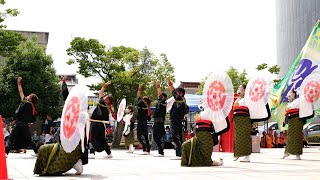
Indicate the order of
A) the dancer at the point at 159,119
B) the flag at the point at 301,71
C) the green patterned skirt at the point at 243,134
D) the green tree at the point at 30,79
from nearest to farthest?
the green patterned skirt at the point at 243,134, the dancer at the point at 159,119, the flag at the point at 301,71, the green tree at the point at 30,79

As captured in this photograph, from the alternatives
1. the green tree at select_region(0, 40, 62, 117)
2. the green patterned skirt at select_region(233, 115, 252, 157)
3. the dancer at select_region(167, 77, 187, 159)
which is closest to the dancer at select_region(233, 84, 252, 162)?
the green patterned skirt at select_region(233, 115, 252, 157)

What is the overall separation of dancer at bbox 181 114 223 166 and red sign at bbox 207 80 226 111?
1.10 ft

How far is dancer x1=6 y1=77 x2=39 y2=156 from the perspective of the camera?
1252 cm

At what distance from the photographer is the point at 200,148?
9.44 m

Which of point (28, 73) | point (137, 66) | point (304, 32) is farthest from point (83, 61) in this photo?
point (304, 32)

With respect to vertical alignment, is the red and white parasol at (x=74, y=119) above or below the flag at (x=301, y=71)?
below

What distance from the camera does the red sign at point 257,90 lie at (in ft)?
34.9

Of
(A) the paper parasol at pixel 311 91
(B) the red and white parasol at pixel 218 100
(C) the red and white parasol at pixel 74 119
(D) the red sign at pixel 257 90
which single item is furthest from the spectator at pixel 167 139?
(C) the red and white parasol at pixel 74 119

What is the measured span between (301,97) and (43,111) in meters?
22.6

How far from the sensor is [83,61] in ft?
88.5

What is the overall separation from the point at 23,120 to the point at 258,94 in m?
6.14

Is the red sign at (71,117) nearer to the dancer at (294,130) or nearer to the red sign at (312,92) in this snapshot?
the dancer at (294,130)

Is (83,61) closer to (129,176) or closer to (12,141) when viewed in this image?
(12,141)

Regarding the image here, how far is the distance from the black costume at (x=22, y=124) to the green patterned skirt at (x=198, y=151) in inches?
196
